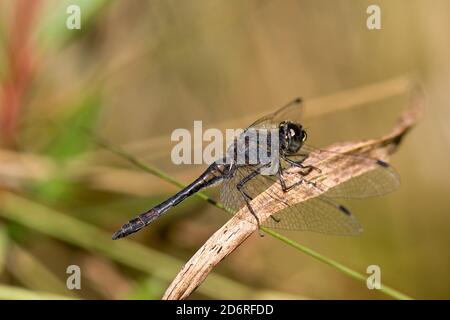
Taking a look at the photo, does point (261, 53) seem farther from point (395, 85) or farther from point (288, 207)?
point (288, 207)

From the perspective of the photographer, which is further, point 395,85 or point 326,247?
point 326,247

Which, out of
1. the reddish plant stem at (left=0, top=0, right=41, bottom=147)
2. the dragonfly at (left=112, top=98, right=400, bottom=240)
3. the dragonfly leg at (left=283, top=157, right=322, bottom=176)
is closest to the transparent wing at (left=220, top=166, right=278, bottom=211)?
the dragonfly at (left=112, top=98, right=400, bottom=240)

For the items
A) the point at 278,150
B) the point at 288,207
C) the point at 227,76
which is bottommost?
the point at 288,207

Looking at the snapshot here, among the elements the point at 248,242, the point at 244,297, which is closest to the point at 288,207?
the point at 244,297

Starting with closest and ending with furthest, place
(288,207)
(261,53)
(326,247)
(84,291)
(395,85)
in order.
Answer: (288,207) < (395,85) < (84,291) < (326,247) < (261,53)

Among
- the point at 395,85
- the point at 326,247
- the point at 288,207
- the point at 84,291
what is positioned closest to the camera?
the point at 288,207

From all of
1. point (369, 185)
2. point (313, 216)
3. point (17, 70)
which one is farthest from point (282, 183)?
point (17, 70)
